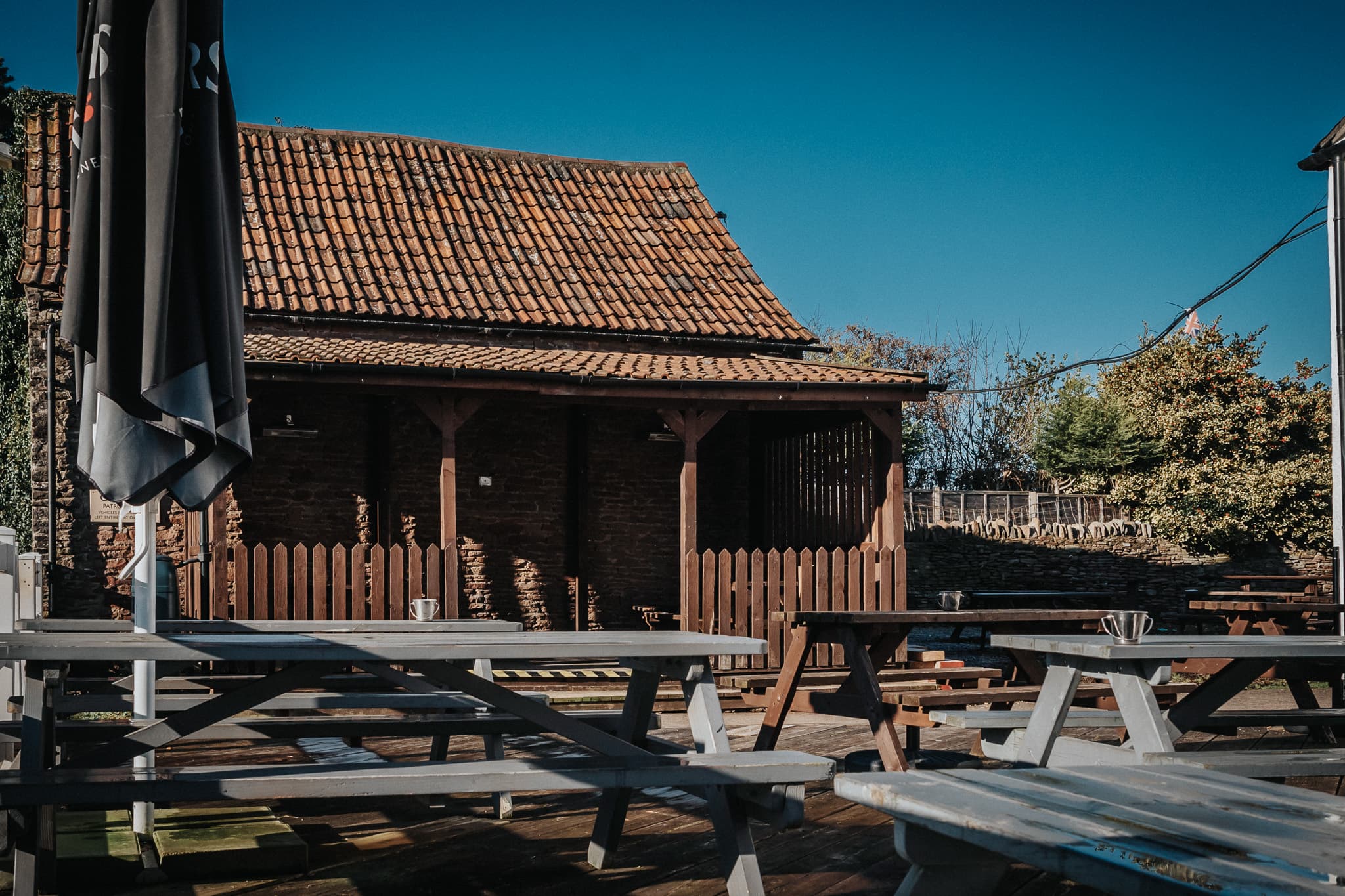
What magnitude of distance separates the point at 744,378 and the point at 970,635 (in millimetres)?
9107

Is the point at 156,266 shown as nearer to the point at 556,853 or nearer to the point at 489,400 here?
the point at 556,853

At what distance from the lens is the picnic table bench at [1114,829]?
1756 millimetres

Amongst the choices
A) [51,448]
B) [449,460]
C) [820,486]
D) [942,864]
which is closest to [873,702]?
[942,864]

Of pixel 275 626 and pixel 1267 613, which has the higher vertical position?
pixel 275 626

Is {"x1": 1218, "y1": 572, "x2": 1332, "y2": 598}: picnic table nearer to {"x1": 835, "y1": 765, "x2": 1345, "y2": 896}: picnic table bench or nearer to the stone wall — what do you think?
the stone wall

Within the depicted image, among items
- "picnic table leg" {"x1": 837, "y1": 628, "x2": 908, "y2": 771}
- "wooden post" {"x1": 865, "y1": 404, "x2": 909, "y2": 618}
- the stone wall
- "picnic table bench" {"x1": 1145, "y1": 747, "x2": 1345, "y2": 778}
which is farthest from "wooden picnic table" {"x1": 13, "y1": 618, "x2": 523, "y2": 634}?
the stone wall

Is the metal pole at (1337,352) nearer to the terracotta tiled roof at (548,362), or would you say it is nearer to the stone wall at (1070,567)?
the terracotta tiled roof at (548,362)

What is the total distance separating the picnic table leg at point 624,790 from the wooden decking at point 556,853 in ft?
0.24

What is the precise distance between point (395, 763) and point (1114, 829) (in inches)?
91.7

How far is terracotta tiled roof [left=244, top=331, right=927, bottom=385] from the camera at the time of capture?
416 inches

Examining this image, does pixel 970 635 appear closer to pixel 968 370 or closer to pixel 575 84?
pixel 575 84

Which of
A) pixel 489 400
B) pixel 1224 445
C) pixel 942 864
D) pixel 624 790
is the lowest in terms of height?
pixel 624 790

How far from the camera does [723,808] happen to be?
3680 millimetres

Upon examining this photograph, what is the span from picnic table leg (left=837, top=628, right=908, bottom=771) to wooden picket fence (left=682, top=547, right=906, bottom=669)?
13.4ft
